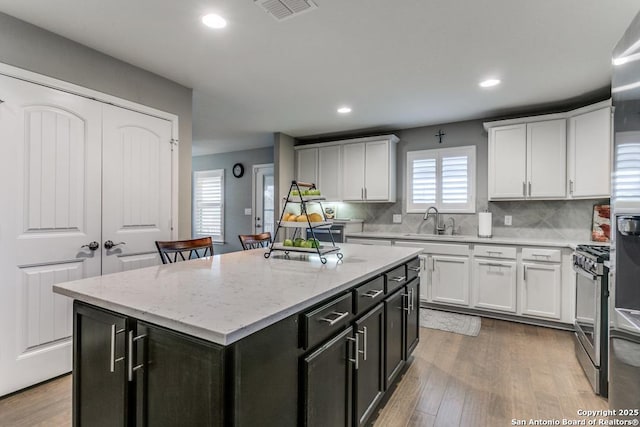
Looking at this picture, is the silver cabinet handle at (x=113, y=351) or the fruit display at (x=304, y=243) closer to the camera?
the silver cabinet handle at (x=113, y=351)

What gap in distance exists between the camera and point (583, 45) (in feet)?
7.72

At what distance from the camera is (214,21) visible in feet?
6.89

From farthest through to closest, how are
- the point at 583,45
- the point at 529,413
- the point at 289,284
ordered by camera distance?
the point at 583,45 < the point at 529,413 < the point at 289,284

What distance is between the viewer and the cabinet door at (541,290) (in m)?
3.31

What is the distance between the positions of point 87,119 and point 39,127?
31 centimetres

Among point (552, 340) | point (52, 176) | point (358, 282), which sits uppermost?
point (52, 176)

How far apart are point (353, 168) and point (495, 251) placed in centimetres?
220

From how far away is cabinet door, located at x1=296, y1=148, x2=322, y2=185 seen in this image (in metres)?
5.17

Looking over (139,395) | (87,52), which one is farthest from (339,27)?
(139,395)

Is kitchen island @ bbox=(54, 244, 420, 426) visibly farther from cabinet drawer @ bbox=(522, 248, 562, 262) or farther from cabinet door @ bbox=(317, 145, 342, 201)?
cabinet door @ bbox=(317, 145, 342, 201)

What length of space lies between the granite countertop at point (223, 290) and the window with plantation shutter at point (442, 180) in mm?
2736

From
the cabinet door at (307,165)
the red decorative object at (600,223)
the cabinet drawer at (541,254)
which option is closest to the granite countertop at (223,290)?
the cabinet drawer at (541,254)

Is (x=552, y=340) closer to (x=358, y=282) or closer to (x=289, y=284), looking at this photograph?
(x=358, y=282)

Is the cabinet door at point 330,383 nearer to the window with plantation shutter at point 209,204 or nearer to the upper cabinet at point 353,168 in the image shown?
the upper cabinet at point 353,168
